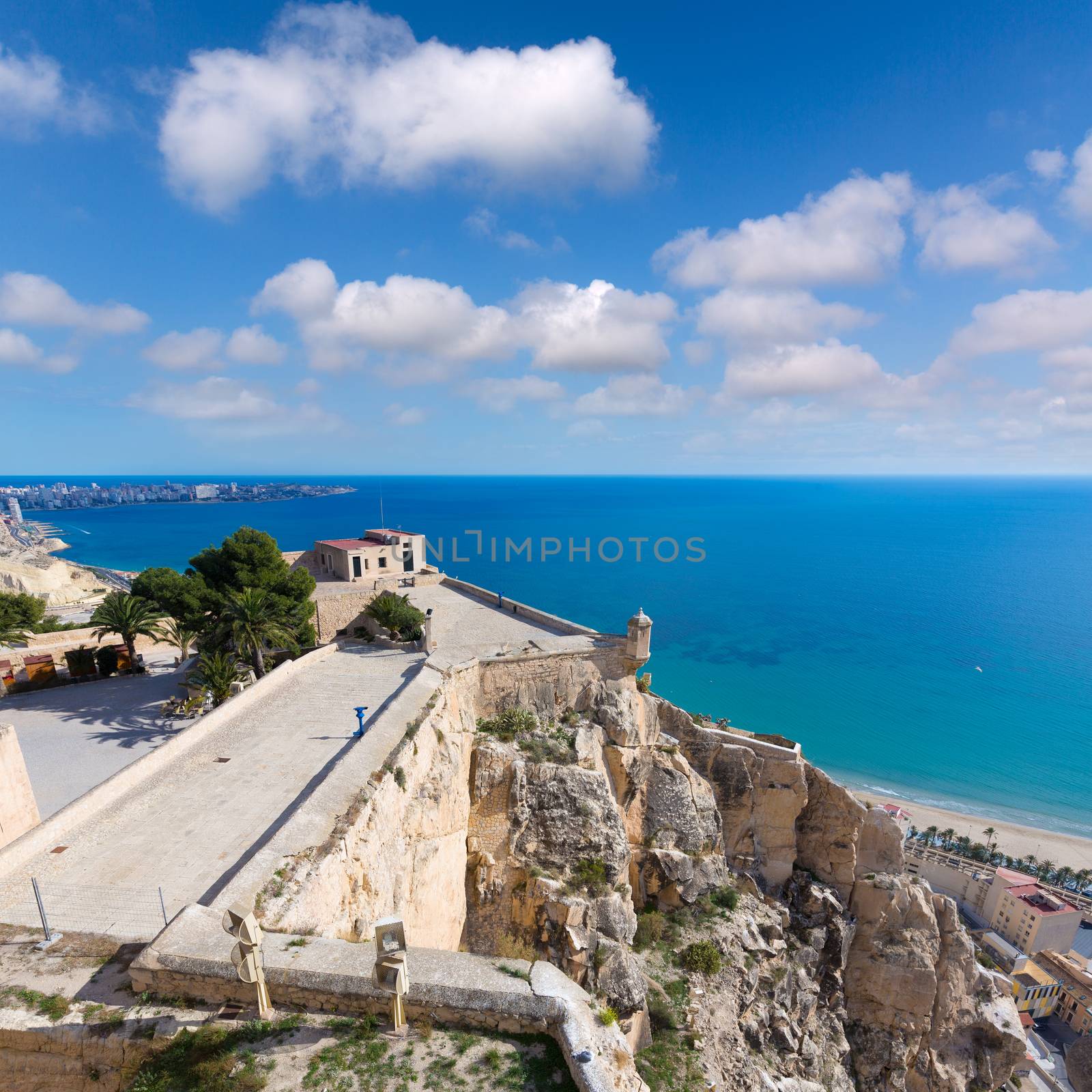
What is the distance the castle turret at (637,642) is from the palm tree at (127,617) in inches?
691

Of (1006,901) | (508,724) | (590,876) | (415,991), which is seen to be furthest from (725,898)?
(1006,901)

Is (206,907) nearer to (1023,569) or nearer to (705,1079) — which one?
(705,1079)

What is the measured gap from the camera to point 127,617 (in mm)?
20531

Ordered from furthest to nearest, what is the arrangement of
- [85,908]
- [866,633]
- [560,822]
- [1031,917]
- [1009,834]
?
[866,633], [1009,834], [1031,917], [560,822], [85,908]

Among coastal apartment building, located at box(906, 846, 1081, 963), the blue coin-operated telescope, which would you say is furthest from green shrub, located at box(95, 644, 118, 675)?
coastal apartment building, located at box(906, 846, 1081, 963)

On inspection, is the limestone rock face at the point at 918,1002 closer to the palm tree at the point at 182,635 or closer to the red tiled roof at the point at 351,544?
the red tiled roof at the point at 351,544

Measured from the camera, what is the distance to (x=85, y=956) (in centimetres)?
680

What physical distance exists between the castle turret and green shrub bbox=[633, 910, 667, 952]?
7.39 metres

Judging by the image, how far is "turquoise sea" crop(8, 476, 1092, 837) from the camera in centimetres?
4544

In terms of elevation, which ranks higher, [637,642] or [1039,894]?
[637,642]

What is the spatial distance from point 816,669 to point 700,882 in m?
45.8

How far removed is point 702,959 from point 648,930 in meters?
1.61

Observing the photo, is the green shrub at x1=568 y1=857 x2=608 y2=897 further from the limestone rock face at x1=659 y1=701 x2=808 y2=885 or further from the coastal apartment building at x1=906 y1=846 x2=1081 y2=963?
the coastal apartment building at x1=906 y1=846 x2=1081 y2=963

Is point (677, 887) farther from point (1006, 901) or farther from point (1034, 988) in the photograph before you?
point (1006, 901)
